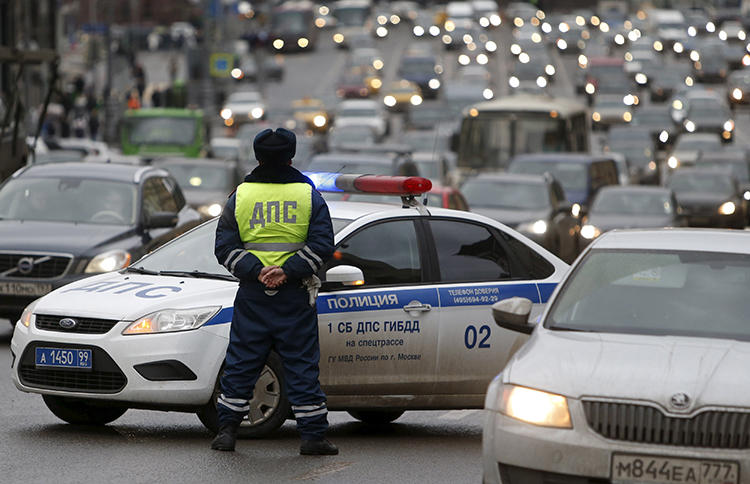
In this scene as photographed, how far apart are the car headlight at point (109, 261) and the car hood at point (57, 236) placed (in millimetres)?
111

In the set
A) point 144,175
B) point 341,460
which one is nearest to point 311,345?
point 341,460

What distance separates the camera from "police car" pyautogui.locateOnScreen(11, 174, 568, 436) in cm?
975

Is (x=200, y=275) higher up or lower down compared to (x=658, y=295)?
lower down

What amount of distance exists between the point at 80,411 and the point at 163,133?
2382 cm

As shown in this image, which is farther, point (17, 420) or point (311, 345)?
point (17, 420)

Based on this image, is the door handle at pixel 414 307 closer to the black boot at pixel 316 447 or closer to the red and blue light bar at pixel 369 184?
the red and blue light bar at pixel 369 184

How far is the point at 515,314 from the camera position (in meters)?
8.16

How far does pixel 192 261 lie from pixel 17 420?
141 cm

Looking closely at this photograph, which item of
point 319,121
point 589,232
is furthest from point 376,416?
point 319,121

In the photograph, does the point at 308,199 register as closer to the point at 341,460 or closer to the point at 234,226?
the point at 234,226

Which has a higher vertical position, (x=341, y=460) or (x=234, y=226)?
(x=234, y=226)

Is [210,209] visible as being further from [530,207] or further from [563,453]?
[563,453]

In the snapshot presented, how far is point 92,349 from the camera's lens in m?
9.79

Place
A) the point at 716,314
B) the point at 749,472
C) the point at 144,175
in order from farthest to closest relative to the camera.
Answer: the point at 144,175 < the point at 716,314 < the point at 749,472
